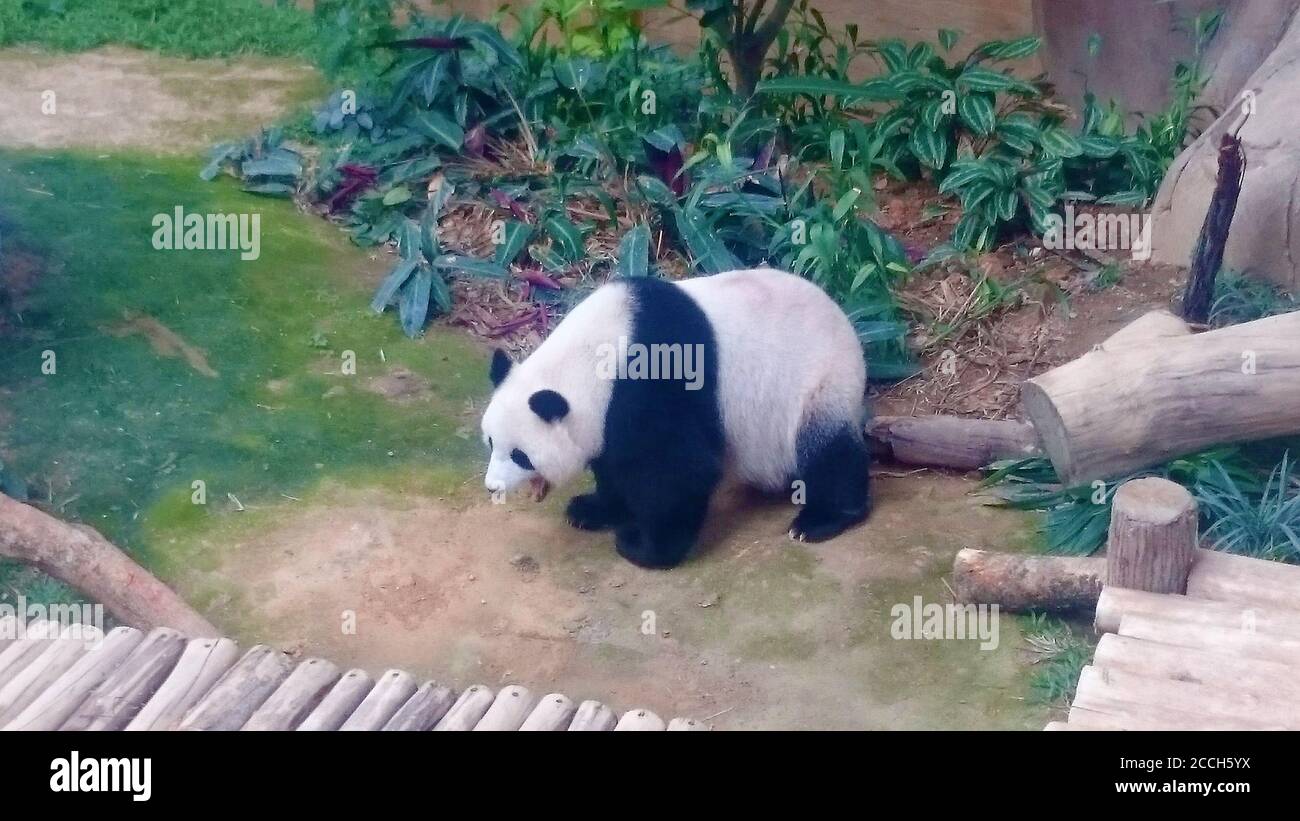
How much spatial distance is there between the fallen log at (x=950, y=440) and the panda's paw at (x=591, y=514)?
49.6 inches

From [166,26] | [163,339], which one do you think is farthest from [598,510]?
Result: [166,26]

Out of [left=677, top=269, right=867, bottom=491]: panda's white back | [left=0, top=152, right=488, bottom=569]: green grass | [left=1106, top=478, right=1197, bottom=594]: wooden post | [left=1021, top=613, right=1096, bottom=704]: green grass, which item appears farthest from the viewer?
[left=0, top=152, right=488, bottom=569]: green grass

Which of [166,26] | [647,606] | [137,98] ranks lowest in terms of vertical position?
[647,606]

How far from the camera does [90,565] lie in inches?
177

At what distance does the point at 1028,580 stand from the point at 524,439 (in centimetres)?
194

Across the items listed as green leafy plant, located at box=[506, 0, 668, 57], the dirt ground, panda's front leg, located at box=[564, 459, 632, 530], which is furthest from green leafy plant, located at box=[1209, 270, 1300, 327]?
green leafy plant, located at box=[506, 0, 668, 57]

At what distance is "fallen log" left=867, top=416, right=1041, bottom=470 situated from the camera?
5.49 metres

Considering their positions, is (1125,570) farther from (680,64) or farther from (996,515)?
(680,64)

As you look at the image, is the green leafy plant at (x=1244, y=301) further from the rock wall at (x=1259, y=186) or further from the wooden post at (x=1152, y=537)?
the wooden post at (x=1152, y=537)

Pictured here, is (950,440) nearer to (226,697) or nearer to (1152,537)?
(1152,537)

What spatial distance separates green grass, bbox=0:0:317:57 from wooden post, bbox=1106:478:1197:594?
8342mm

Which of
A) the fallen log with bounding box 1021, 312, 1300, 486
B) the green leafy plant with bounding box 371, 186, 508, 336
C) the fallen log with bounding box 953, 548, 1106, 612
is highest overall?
the fallen log with bounding box 1021, 312, 1300, 486

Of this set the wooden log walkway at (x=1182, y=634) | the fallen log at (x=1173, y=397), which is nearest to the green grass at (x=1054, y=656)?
the wooden log walkway at (x=1182, y=634)

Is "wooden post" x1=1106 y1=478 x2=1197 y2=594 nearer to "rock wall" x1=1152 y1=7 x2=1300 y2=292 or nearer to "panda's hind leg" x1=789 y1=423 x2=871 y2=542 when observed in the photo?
"panda's hind leg" x1=789 y1=423 x2=871 y2=542
